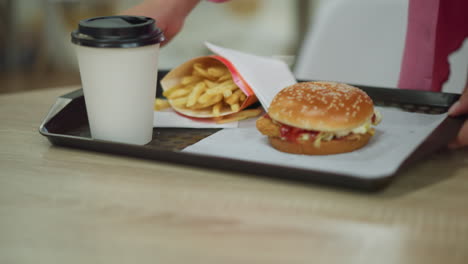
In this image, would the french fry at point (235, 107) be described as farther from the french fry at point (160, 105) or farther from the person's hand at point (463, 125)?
the person's hand at point (463, 125)

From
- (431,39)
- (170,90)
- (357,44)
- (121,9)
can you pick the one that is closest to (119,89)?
(170,90)

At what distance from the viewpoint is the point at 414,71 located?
2172 mm

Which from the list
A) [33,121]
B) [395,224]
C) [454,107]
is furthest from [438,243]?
[33,121]

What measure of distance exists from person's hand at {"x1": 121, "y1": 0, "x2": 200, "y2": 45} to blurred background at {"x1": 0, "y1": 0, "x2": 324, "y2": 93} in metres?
3.37

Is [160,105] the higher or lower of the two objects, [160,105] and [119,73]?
the lower

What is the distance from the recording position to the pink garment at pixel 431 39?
206 centimetres

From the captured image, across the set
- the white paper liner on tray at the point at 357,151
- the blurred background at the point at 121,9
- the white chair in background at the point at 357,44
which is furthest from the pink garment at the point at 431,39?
the blurred background at the point at 121,9

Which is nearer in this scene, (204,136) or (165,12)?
(204,136)

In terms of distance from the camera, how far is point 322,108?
1.38 m

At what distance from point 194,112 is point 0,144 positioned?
549 millimetres

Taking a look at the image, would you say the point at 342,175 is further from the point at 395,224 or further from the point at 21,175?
the point at 21,175

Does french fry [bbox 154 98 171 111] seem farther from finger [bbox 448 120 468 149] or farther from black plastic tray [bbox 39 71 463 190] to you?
finger [bbox 448 120 468 149]

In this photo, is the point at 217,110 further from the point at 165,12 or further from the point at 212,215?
the point at 212,215

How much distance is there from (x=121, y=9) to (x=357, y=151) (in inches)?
175
